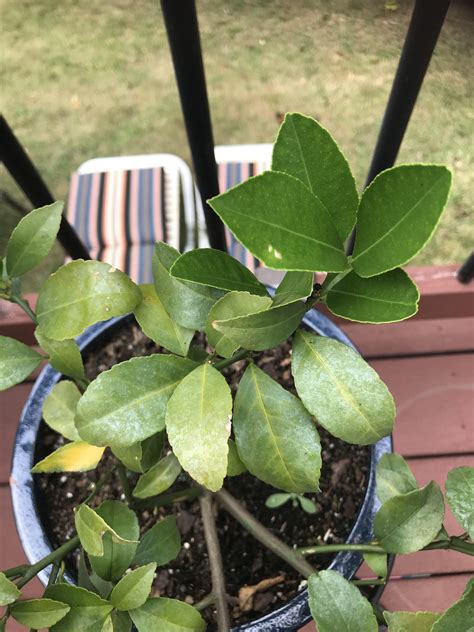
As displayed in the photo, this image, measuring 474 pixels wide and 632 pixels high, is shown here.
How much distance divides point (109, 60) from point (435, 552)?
2239 millimetres

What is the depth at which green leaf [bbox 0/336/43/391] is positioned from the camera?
1.82 ft

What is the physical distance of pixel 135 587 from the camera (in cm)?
49

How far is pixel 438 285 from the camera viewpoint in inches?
44.6

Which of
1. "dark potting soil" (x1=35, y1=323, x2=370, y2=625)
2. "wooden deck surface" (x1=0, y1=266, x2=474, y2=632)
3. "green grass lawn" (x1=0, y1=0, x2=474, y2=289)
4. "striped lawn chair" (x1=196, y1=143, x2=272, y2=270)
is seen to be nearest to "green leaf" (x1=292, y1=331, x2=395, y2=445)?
"dark potting soil" (x1=35, y1=323, x2=370, y2=625)

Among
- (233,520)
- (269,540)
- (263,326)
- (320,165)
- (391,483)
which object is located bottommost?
(233,520)

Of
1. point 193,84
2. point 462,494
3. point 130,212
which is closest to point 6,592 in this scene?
point 462,494

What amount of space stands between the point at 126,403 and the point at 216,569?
294mm

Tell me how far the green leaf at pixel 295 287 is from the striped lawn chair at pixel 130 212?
1.26m

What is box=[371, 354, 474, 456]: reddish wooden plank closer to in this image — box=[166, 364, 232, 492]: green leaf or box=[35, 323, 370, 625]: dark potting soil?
box=[35, 323, 370, 625]: dark potting soil

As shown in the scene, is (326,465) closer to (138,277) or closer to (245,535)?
(245,535)

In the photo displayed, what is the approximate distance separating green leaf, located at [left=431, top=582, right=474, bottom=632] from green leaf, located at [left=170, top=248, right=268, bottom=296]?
268 mm

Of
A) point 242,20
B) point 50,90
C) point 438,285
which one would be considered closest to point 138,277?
point 438,285

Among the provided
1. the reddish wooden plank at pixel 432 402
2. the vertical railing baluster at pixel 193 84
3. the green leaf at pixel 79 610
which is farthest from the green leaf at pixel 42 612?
the reddish wooden plank at pixel 432 402

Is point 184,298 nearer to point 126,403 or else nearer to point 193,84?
point 126,403
